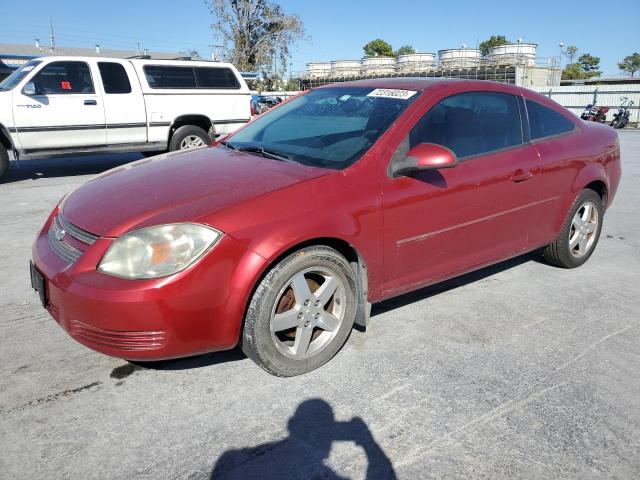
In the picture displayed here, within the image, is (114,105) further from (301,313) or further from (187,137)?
(301,313)

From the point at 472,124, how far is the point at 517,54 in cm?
4972

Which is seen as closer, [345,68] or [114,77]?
[114,77]

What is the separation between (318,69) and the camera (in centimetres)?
5853

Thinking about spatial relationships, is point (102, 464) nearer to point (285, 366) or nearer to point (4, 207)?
point (285, 366)

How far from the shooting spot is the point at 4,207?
6.62 metres

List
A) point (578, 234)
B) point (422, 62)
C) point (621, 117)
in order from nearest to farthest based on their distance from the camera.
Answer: point (578, 234)
point (621, 117)
point (422, 62)

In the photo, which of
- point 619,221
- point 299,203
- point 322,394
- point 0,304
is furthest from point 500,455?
point 619,221

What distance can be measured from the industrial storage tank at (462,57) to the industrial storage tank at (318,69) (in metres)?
13.2

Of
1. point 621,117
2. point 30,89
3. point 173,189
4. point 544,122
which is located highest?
point 30,89

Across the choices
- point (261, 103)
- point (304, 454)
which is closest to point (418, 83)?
point (304, 454)

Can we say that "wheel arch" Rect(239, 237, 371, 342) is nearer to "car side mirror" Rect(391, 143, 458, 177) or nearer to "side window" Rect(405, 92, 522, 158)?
"car side mirror" Rect(391, 143, 458, 177)

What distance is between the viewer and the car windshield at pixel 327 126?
3227mm

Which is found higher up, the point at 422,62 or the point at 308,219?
the point at 422,62

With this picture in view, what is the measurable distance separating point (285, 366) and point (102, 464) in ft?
3.19
